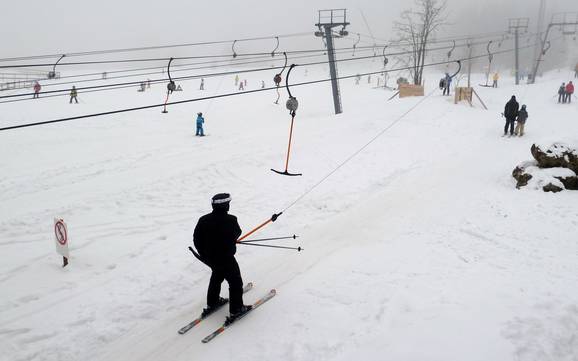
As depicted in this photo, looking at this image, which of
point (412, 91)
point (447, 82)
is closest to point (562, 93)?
point (447, 82)

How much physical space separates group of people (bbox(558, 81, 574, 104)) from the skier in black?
31.8m

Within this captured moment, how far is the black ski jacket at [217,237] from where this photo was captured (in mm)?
6188

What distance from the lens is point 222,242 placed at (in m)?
6.19

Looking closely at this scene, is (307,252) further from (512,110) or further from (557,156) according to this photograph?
(512,110)

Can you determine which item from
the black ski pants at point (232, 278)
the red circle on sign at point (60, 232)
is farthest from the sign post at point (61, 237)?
the black ski pants at point (232, 278)

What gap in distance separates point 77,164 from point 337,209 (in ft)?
38.6

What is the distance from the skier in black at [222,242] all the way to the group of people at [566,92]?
31.8m

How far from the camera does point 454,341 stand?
5633mm

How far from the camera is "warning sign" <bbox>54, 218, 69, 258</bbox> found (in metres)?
8.19

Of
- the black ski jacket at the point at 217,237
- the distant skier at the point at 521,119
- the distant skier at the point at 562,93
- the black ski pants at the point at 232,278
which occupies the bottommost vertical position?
the distant skier at the point at 562,93

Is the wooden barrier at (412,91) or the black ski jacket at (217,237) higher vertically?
the black ski jacket at (217,237)

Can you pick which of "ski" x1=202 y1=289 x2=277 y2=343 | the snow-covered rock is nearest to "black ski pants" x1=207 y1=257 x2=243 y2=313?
"ski" x1=202 y1=289 x2=277 y2=343

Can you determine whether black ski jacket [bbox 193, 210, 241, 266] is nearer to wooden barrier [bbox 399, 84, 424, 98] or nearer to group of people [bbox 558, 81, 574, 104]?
wooden barrier [bbox 399, 84, 424, 98]

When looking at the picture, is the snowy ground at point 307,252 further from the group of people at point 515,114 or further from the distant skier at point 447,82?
the distant skier at point 447,82
